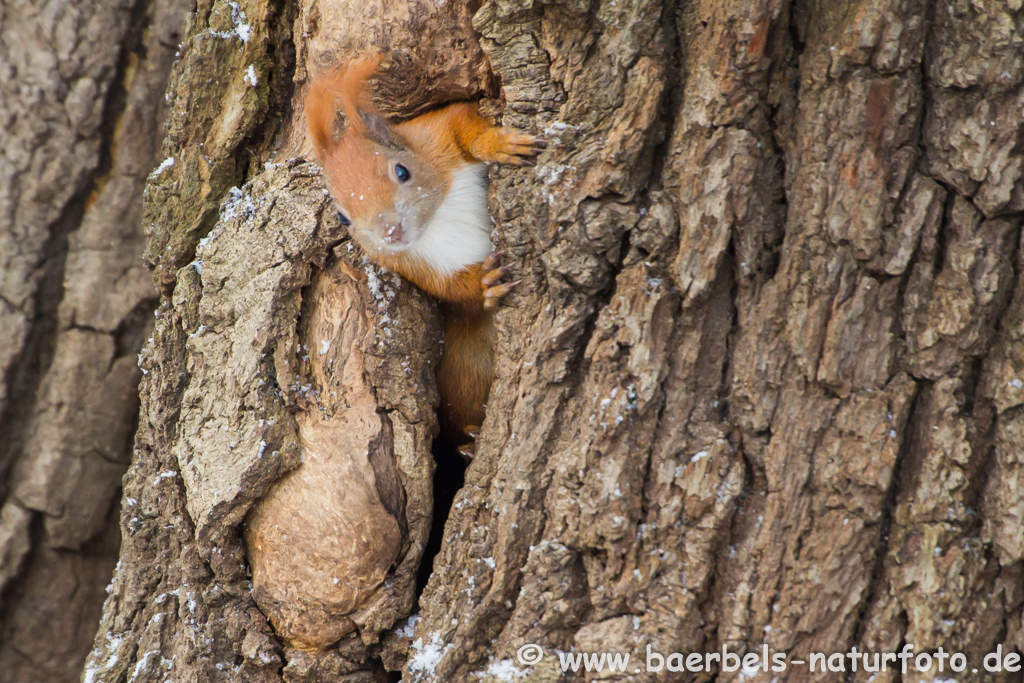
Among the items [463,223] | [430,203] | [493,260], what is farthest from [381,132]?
[493,260]

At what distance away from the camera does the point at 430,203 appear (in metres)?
2.38

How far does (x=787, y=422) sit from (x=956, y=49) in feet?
2.61

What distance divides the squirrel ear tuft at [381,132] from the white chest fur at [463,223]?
0.19m

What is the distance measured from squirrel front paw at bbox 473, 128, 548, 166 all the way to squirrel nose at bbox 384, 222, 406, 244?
0.38 m

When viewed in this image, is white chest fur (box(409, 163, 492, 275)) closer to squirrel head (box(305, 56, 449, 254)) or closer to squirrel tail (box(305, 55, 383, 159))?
squirrel head (box(305, 56, 449, 254))

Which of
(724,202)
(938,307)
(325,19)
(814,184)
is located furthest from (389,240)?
(938,307)

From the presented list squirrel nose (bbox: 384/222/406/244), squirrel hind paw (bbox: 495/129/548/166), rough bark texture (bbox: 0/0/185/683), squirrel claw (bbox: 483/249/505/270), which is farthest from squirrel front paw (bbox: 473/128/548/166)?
rough bark texture (bbox: 0/0/185/683)

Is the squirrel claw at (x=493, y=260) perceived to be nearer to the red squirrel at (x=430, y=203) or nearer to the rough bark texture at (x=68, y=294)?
the red squirrel at (x=430, y=203)

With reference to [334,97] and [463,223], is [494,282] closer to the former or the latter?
[463,223]

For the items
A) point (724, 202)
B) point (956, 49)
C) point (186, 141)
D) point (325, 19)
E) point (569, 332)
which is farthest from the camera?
point (186, 141)

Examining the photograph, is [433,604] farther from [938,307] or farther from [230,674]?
[938,307]

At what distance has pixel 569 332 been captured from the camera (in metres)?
1.78

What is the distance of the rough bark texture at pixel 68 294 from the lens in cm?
275

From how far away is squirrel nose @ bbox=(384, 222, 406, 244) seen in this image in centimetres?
220
